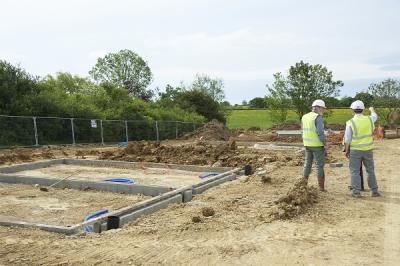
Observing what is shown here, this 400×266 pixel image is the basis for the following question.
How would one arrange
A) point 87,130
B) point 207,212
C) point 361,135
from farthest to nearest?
point 87,130, point 361,135, point 207,212

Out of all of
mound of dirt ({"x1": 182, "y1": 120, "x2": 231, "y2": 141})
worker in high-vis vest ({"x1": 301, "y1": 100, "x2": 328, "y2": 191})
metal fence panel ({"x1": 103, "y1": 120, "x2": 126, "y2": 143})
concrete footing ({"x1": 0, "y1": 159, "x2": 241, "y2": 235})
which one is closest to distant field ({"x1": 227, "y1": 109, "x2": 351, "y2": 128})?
mound of dirt ({"x1": 182, "y1": 120, "x2": 231, "y2": 141})

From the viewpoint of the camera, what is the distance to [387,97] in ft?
129

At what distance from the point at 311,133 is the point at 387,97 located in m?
34.1

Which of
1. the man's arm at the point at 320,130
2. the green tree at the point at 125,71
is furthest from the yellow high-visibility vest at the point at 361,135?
the green tree at the point at 125,71

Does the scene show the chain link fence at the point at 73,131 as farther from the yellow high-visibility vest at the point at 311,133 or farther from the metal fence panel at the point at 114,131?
the yellow high-visibility vest at the point at 311,133

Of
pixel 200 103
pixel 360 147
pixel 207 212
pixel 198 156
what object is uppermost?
pixel 200 103

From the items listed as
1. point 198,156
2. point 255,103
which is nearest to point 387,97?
point 198,156

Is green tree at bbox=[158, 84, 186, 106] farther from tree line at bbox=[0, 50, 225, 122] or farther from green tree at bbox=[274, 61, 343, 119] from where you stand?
green tree at bbox=[274, 61, 343, 119]

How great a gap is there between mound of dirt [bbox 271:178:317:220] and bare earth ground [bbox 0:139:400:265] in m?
0.11

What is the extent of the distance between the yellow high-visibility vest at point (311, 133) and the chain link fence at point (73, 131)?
48.9ft

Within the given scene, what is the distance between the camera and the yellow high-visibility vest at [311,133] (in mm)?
8914

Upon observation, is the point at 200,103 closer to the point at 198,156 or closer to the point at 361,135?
the point at 198,156

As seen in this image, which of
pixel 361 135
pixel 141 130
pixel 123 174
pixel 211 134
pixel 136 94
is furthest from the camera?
pixel 136 94

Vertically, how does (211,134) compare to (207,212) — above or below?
above
